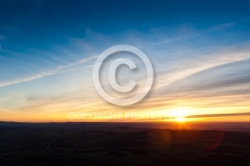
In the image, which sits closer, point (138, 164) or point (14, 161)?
point (138, 164)

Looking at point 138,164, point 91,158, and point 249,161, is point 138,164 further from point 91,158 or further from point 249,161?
point 249,161

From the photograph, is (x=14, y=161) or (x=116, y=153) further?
(x=116, y=153)

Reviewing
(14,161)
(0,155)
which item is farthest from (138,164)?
(0,155)

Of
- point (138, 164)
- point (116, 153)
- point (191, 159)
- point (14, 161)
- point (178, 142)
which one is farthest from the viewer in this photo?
point (178, 142)

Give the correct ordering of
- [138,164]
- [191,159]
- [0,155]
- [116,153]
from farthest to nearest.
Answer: [0,155]
[116,153]
[191,159]
[138,164]

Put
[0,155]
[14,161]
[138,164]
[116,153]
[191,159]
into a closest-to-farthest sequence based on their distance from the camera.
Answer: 1. [138,164]
2. [191,159]
3. [14,161]
4. [116,153]
5. [0,155]

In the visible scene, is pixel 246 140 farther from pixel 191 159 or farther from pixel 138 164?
pixel 138 164

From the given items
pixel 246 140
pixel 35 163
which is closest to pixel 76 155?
pixel 35 163

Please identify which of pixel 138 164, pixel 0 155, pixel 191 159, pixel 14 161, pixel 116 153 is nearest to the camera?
pixel 138 164

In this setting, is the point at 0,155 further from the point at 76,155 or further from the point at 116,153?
the point at 116,153
